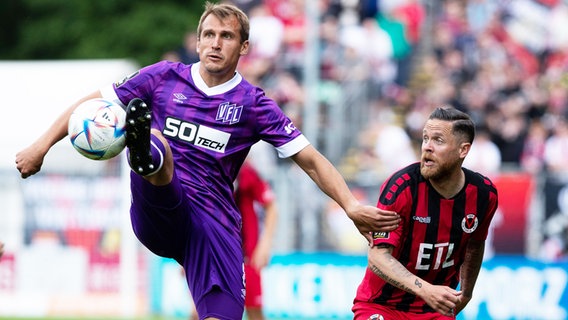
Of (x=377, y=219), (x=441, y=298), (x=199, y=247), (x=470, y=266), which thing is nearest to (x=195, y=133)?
(x=199, y=247)

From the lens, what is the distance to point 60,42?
30953 millimetres

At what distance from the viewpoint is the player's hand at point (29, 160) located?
268 inches

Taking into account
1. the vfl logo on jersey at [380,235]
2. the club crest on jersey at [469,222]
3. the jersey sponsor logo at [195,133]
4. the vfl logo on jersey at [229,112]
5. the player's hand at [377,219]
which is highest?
the vfl logo on jersey at [229,112]

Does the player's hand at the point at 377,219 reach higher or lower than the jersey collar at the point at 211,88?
lower

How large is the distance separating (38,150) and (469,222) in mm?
2700

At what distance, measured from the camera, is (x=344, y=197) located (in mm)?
7000

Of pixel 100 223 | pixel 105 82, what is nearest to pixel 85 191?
pixel 100 223

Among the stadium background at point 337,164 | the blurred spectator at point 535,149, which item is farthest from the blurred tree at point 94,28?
the blurred spectator at point 535,149

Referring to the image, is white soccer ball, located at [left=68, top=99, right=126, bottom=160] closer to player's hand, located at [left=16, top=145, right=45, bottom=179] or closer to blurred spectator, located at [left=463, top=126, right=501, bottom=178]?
player's hand, located at [left=16, top=145, right=45, bottom=179]

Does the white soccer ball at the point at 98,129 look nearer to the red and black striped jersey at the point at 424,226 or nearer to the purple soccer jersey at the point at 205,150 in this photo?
the purple soccer jersey at the point at 205,150

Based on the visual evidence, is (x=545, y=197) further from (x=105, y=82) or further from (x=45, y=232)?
(x=105, y=82)

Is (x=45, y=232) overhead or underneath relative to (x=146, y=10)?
underneath

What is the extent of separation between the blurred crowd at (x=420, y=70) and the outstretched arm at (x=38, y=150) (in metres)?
9.57

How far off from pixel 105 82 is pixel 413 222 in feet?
48.8
